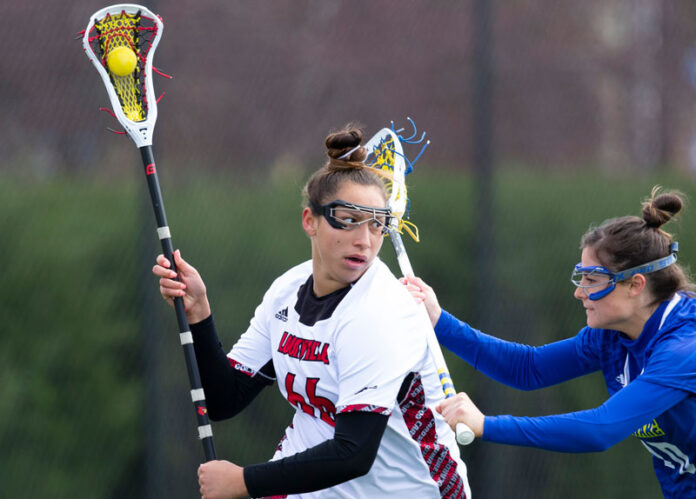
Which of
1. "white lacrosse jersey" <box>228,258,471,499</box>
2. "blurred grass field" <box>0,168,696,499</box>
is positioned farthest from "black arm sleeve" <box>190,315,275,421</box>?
"blurred grass field" <box>0,168,696,499</box>

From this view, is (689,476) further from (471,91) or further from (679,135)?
(679,135)

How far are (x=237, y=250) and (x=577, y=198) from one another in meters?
2.11

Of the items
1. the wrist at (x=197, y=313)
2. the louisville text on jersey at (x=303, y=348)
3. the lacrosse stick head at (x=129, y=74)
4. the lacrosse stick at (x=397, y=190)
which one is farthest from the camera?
the wrist at (x=197, y=313)

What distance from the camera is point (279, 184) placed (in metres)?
5.14

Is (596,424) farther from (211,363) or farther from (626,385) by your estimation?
(211,363)

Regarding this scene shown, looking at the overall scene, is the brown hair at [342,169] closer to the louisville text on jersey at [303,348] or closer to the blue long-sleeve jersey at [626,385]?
the louisville text on jersey at [303,348]

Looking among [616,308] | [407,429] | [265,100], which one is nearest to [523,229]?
[265,100]

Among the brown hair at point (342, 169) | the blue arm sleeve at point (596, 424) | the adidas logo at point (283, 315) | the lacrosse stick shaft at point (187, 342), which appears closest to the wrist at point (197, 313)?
the lacrosse stick shaft at point (187, 342)

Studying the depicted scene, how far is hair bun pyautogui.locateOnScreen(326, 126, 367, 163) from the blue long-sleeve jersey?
0.91 metres

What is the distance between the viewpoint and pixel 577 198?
5.72 m

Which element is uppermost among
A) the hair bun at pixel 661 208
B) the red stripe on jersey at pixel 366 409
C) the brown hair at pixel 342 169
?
the brown hair at pixel 342 169

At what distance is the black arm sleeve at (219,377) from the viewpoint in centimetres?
332

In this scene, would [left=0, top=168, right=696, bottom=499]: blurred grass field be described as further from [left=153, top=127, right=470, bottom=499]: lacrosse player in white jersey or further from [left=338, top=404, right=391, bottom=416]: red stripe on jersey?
[left=338, top=404, right=391, bottom=416]: red stripe on jersey

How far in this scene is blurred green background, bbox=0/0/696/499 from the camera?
15.6 ft
